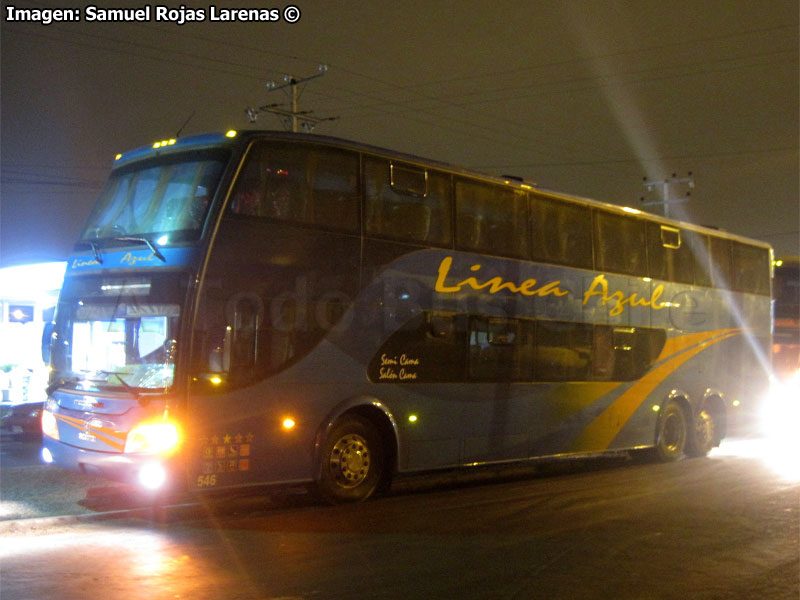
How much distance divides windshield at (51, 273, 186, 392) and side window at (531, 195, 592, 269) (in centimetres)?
603

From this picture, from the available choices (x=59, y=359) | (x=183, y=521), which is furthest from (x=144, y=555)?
(x=59, y=359)

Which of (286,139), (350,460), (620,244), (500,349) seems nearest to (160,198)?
(286,139)

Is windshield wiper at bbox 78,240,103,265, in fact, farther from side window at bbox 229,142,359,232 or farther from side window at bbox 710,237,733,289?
side window at bbox 710,237,733,289

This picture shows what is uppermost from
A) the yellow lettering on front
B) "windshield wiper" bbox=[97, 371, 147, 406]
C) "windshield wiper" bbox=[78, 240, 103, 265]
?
"windshield wiper" bbox=[78, 240, 103, 265]

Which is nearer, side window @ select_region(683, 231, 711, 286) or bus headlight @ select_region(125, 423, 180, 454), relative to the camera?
bus headlight @ select_region(125, 423, 180, 454)

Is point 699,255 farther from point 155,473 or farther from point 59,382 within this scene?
point 59,382

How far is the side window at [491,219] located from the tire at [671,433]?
16.9 ft

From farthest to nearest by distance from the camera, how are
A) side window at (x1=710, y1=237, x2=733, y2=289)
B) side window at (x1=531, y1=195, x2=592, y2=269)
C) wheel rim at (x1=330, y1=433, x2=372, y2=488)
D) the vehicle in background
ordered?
the vehicle in background → side window at (x1=710, y1=237, x2=733, y2=289) → side window at (x1=531, y1=195, x2=592, y2=269) → wheel rim at (x1=330, y1=433, x2=372, y2=488)

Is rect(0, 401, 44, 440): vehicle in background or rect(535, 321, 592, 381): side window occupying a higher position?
rect(535, 321, 592, 381): side window

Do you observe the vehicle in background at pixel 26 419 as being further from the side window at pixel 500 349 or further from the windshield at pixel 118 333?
the side window at pixel 500 349

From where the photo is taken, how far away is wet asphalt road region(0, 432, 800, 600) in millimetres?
7000

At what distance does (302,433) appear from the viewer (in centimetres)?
1042

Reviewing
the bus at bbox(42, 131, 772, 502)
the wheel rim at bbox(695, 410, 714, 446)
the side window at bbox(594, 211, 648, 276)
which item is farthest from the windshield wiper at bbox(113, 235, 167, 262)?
the wheel rim at bbox(695, 410, 714, 446)

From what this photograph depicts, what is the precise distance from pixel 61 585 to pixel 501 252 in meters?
7.81
